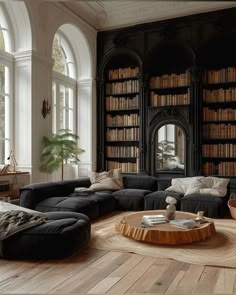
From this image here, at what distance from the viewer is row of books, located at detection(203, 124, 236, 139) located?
6418 millimetres

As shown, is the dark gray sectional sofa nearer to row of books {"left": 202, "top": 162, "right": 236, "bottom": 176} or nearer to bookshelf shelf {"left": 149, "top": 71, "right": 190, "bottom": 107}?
row of books {"left": 202, "top": 162, "right": 236, "bottom": 176}

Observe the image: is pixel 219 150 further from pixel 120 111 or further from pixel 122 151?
pixel 120 111

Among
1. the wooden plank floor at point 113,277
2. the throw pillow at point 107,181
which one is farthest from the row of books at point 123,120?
the wooden plank floor at point 113,277

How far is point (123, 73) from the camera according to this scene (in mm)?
7359

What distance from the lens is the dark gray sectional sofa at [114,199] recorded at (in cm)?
459

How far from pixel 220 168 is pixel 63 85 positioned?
3.90 meters

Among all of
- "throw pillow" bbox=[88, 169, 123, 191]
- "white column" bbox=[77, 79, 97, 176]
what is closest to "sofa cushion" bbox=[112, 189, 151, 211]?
"throw pillow" bbox=[88, 169, 123, 191]

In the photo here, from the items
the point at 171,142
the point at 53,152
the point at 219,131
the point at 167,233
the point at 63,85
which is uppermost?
the point at 63,85

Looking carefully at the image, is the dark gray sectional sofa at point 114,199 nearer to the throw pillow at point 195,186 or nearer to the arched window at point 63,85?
the throw pillow at point 195,186

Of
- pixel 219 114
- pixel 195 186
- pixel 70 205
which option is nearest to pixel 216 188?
pixel 195 186

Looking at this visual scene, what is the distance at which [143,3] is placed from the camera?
21.7 feet

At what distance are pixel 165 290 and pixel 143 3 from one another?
5.92 metres

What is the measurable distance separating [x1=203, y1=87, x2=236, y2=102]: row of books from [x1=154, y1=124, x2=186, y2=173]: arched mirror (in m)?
0.89

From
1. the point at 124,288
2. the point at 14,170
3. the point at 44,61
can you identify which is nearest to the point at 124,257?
the point at 124,288
